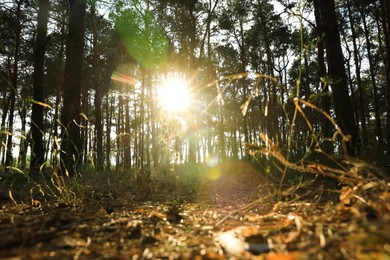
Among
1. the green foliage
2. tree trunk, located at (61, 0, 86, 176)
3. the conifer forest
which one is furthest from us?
the green foliage

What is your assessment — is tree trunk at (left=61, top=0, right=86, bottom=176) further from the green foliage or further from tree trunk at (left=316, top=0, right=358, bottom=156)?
the green foliage

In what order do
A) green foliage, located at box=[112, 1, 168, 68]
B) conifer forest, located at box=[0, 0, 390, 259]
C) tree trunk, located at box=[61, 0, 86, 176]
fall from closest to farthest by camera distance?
1. conifer forest, located at box=[0, 0, 390, 259]
2. tree trunk, located at box=[61, 0, 86, 176]
3. green foliage, located at box=[112, 1, 168, 68]

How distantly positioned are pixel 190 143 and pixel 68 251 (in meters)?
18.3

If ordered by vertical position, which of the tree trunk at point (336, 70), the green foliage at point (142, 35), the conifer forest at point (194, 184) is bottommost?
the conifer forest at point (194, 184)

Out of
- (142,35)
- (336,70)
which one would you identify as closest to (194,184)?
(336,70)

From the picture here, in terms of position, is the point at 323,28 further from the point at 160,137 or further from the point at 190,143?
the point at 190,143

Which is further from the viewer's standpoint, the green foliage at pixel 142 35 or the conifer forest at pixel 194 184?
the green foliage at pixel 142 35

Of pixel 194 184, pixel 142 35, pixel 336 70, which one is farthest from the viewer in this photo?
pixel 142 35

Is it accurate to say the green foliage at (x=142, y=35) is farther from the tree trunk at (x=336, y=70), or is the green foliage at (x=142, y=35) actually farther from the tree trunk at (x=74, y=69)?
the tree trunk at (x=336, y=70)

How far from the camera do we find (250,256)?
3.08 feet

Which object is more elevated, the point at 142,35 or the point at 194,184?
the point at 142,35

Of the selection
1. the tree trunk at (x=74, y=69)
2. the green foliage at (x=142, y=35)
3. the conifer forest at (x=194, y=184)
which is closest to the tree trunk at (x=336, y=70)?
the conifer forest at (x=194, y=184)

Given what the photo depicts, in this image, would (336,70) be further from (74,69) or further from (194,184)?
(74,69)

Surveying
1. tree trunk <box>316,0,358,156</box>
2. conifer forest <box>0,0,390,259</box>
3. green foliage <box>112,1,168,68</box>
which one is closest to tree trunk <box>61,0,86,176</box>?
conifer forest <box>0,0,390,259</box>
